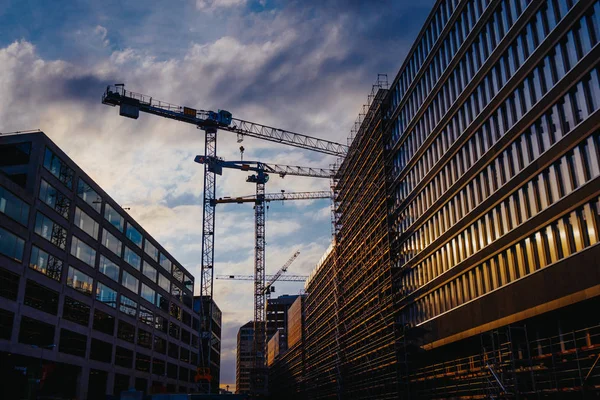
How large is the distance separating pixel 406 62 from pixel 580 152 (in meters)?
29.8

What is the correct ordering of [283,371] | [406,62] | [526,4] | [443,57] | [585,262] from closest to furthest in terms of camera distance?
[585,262] < [526,4] < [443,57] < [406,62] < [283,371]

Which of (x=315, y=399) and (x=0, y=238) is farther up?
(x=0, y=238)

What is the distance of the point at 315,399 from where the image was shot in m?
106

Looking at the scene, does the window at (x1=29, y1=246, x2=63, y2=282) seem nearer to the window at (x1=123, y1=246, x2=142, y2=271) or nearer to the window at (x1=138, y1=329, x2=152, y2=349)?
the window at (x1=123, y1=246, x2=142, y2=271)

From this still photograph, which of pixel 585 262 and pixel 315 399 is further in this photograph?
pixel 315 399

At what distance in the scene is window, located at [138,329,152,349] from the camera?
3484 inches

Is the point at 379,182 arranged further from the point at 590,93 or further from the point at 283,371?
the point at 283,371

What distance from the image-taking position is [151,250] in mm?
96938

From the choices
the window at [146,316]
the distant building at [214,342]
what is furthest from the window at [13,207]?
the distant building at [214,342]

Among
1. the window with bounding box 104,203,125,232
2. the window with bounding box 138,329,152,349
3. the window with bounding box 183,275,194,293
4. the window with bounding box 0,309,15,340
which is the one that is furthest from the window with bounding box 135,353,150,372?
the window with bounding box 0,309,15,340

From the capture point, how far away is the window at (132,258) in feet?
278

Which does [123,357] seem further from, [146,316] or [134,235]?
[134,235]

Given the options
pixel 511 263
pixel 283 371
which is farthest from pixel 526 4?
pixel 283 371

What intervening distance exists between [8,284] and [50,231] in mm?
9479
